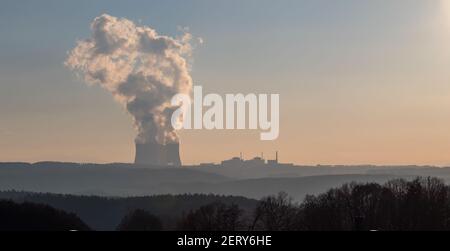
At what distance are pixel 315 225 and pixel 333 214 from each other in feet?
13.6

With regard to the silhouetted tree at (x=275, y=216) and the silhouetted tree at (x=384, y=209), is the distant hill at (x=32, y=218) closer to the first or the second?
the silhouetted tree at (x=275, y=216)

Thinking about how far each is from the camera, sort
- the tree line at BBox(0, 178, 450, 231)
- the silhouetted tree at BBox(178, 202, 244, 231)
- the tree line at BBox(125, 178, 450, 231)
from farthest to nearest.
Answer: the silhouetted tree at BBox(178, 202, 244, 231) < the tree line at BBox(0, 178, 450, 231) < the tree line at BBox(125, 178, 450, 231)

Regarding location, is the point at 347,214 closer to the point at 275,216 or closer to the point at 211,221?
the point at 275,216

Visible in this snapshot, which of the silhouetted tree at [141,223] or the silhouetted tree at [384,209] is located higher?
the silhouetted tree at [384,209]

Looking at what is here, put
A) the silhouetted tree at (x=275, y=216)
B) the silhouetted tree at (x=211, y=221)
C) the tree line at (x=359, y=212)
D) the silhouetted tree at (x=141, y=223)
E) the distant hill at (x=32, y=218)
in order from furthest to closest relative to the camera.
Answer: the silhouetted tree at (x=141, y=223) < the distant hill at (x=32, y=218) < the silhouetted tree at (x=211, y=221) < the silhouetted tree at (x=275, y=216) < the tree line at (x=359, y=212)

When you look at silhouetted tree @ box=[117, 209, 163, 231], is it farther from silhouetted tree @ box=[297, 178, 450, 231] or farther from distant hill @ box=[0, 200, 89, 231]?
silhouetted tree @ box=[297, 178, 450, 231]

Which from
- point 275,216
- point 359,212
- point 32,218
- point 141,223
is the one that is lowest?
point 141,223

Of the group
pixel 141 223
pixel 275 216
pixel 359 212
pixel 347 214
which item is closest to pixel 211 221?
pixel 275 216

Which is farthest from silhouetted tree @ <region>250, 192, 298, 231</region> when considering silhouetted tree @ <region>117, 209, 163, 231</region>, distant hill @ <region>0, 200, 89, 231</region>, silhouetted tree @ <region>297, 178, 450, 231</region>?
distant hill @ <region>0, 200, 89, 231</region>

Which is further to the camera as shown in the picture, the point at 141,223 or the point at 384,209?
the point at 141,223

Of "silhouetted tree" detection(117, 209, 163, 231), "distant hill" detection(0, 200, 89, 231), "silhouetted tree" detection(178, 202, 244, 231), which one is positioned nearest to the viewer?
"silhouetted tree" detection(178, 202, 244, 231)

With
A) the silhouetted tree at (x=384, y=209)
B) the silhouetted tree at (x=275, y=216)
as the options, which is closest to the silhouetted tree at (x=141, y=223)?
the silhouetted tree at (x=275, y=216)
